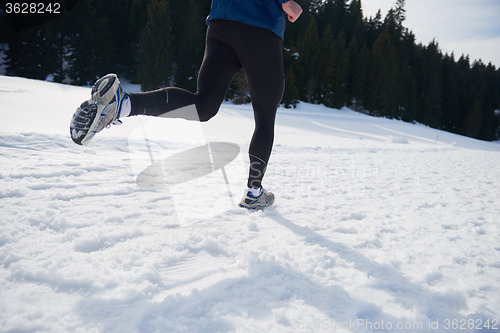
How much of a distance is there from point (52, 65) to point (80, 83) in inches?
72.1

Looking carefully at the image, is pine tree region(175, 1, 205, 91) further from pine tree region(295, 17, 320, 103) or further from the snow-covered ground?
the snow-covered ground

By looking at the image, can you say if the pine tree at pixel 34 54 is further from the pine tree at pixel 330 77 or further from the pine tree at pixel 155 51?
the pine tree at pixel 330 77

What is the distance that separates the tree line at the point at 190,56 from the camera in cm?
1927

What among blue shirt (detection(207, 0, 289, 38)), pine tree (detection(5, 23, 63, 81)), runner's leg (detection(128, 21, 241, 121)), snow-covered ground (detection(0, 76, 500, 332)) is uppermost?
pine tree (detection(5, 23, 63, 81))

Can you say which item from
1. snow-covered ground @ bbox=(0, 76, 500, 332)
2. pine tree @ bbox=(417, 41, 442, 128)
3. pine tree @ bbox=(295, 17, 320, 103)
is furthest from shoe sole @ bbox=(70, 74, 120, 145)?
pine tree @ bbox=(417, 41, 442, 128)

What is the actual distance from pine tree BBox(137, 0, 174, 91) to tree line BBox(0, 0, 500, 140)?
72 mm

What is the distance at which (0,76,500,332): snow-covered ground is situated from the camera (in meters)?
0.72

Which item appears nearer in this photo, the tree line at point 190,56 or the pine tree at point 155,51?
the tree line at point 190,56

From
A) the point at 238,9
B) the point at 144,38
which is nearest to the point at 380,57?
the point at 144,38

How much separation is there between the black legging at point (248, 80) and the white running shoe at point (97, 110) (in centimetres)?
9

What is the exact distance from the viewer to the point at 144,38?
21641 mm

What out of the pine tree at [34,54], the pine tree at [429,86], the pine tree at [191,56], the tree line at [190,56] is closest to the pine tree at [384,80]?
the tree line at [190,56]

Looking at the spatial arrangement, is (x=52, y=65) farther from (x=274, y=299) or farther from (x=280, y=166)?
(x=274, y=299)

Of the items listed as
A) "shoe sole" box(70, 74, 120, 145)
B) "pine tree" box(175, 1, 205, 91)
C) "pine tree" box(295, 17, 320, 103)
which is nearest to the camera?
"shoe sole" box(70, 74, 120, 145)
